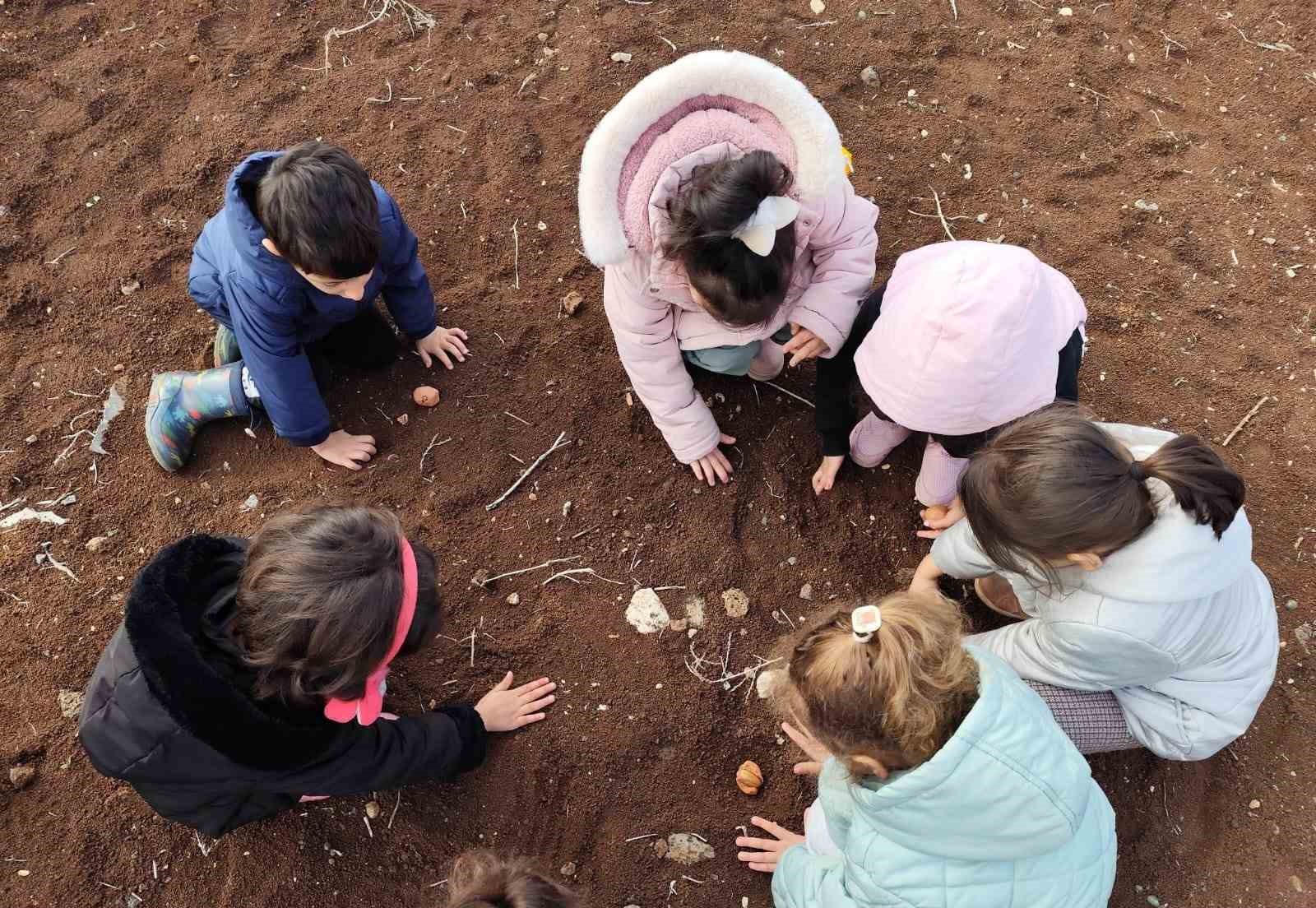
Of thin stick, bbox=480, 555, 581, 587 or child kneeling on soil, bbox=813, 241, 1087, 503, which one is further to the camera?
thin stick, bbox=480, 555, 581, 587

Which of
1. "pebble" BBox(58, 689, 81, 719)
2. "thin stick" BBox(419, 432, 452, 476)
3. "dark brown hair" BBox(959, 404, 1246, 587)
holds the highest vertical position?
"dark brown hair" BBox(959, 404, 1246, 587)

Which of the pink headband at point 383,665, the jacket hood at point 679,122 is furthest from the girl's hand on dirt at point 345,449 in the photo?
the jacket hood at point 679,122

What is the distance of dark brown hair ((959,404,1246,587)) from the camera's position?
5.53ft

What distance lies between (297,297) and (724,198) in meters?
1.30

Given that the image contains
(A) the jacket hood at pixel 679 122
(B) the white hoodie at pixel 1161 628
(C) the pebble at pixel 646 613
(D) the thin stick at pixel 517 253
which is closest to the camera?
(B) the white hoodie at pixel 1161 628

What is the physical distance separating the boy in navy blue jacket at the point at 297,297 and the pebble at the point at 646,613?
101cm

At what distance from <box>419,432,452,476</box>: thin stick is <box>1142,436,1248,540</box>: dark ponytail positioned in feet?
6.73

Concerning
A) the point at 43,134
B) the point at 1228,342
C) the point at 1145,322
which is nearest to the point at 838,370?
the point at 1145,322

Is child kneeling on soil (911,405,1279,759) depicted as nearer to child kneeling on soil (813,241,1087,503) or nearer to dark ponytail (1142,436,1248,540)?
dark ponytail (1142,436,1248,540)

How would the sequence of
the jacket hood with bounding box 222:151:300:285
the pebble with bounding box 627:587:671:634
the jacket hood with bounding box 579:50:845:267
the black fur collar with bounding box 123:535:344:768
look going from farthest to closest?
the pebble with bounding box 627:587:671:634 → the jacket hood with bounding box 222:151:300:285 → the jacket hood with bounding box 579:50:845:267 → the black fur collar with bounding box 123:535:344:768

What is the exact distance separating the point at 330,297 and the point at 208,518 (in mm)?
855

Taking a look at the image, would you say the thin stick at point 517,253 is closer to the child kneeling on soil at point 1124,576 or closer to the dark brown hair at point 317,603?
the dark brown hair at point 317,603

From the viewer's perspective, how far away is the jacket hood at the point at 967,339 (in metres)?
1.95

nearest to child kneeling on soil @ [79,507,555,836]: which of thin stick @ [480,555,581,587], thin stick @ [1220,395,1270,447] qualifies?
thin stick @ [480,555,581,587]
